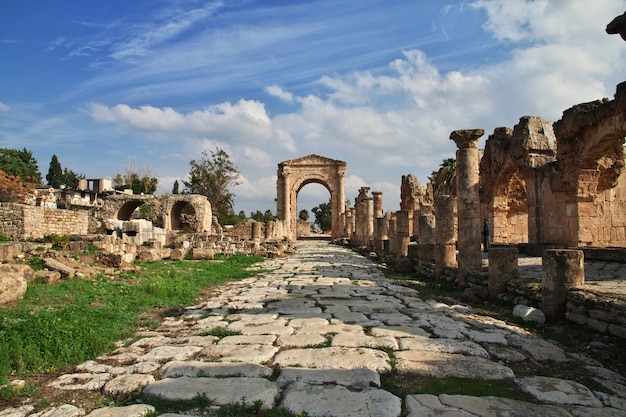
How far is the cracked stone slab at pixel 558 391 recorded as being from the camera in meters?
3.41

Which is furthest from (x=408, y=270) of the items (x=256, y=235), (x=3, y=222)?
(x=3, y=222)

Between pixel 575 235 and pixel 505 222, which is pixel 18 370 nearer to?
pixel 575 235

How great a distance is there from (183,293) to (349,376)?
17.4 ft

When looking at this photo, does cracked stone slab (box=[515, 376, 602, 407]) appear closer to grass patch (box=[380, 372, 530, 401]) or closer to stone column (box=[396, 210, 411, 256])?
grass patch (box=[380, 372, 530, 401])

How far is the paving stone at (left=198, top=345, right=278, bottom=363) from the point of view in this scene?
4.37 m

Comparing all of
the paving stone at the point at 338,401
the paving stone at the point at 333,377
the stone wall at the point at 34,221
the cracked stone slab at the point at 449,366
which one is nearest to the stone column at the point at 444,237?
the cracked stone slab at the point at 449,366

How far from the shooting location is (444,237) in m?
11.2

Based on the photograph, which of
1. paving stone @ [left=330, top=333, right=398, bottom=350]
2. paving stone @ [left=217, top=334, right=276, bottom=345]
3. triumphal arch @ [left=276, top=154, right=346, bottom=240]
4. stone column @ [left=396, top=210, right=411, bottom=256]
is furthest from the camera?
triumphal arch @ [left=276, top=154, right=346, bottom=240]

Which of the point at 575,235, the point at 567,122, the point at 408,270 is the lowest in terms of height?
the point at 408,270

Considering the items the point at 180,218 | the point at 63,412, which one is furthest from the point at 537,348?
the point at 180,218

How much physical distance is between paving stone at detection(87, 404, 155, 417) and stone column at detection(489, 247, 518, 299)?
6549 mm

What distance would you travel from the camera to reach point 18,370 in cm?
391

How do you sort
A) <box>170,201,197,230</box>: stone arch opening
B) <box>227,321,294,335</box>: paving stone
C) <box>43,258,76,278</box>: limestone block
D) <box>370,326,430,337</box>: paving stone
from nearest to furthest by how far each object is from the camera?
<box>370,326,430,337</box>: paving stone → <box>227,321,294,335</box>: paving stone → <box>43,258,76,278</box>: limestone block → <box>170,201,197,230</box>: stone arch opening

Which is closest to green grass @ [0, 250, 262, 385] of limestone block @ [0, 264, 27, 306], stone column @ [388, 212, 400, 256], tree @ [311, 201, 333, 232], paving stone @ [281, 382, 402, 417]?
limestone block @ [0, 264, 27, 306]
